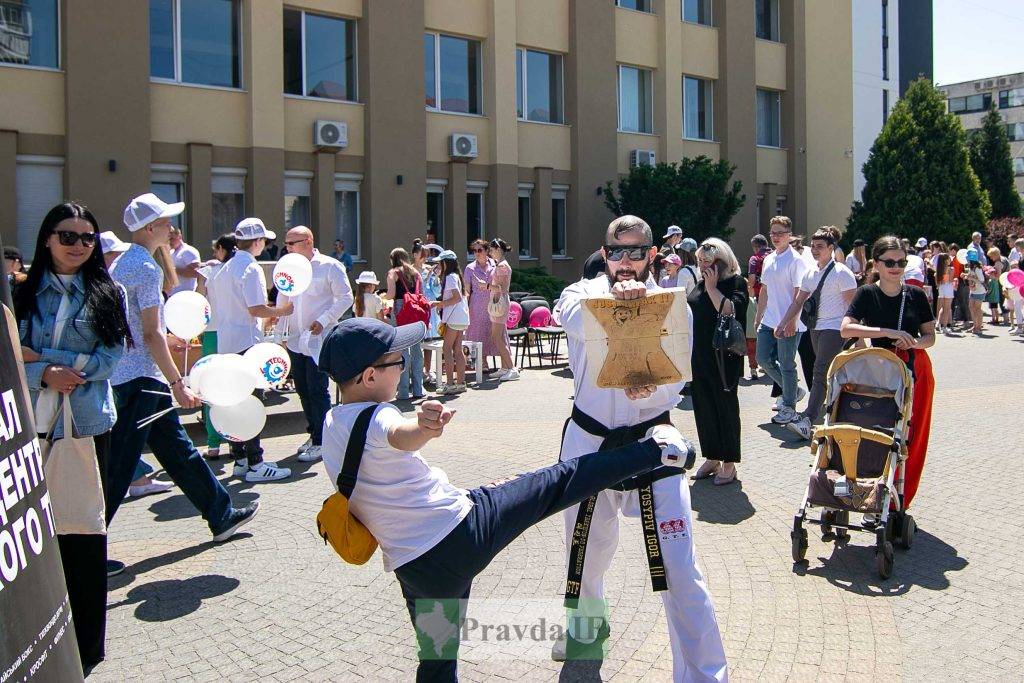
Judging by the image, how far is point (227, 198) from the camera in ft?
63.4

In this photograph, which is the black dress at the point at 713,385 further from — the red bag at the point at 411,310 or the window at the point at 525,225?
the window at the point at 525,225

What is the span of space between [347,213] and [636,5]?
37.5ft

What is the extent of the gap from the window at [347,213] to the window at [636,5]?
33.5ft

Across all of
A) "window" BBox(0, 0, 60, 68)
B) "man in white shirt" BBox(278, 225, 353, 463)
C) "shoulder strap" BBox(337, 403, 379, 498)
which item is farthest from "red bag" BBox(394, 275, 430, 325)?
"shoulder strap" BBox(337, 403, 379, 498)

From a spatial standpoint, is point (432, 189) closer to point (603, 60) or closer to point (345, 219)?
point (345, 219)

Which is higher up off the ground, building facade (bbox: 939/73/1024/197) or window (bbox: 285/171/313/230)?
building facade (bbox: 939/73/1024/197)

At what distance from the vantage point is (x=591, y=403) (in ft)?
13.2

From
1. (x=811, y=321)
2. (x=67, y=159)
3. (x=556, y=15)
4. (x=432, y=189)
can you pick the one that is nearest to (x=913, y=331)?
(x=811, y=321)

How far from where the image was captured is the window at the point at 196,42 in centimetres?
1841

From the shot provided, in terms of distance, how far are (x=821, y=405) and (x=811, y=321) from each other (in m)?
0.86

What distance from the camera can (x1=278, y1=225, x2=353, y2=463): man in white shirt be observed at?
8.05 m

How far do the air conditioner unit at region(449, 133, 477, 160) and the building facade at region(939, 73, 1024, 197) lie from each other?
10775 centimetres

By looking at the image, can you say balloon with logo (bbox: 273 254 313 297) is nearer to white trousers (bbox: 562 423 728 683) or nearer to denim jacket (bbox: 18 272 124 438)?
denim jacket (bbox: 18 272 124 438)

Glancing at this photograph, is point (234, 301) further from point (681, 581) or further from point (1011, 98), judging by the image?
point (1011, 98)
